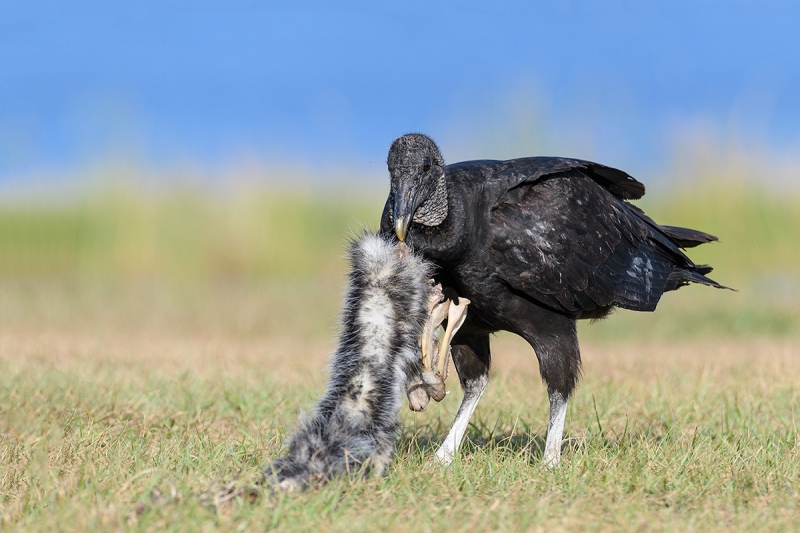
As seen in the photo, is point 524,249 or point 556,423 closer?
point 524,249

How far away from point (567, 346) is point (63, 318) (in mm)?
6749

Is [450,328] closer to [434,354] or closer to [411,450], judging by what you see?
[434,354]

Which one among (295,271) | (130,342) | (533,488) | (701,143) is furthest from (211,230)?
(533,488)

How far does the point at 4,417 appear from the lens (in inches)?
182

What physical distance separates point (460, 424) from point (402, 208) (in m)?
1.15

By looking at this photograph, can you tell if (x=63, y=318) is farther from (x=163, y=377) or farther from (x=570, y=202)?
(x=570, y=202)

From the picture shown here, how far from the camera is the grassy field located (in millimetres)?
3059

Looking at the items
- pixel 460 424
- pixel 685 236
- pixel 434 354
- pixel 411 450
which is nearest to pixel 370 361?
pixel 434 354

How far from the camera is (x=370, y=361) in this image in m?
3.57

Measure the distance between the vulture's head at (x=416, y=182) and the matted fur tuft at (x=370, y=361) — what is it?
17 centimetres

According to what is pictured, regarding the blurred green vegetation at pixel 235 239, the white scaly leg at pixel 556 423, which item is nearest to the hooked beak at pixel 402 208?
the white scaly leg at pixel 556 423

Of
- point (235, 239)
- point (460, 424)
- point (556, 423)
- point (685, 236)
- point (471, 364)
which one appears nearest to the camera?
point (556, 423)

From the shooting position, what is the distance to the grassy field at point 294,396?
3.06 metres

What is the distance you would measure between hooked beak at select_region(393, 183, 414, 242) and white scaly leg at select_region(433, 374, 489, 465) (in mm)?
963
